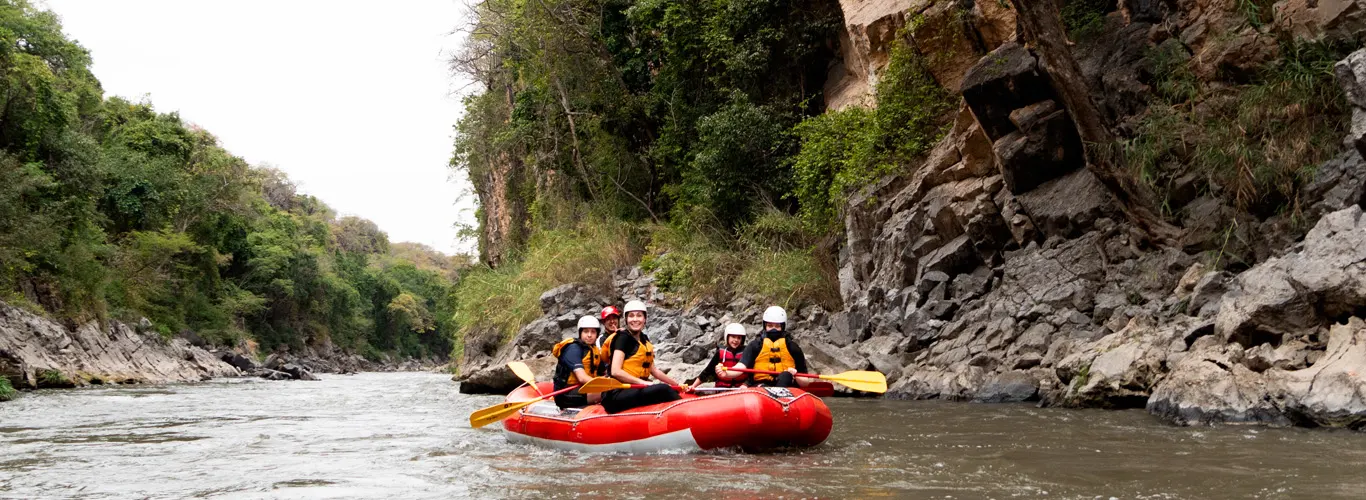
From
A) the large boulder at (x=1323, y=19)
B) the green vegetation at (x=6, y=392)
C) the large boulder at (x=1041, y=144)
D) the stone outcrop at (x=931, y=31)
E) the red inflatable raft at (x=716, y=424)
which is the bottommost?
the red inflatable raft at (x=716, y=424)

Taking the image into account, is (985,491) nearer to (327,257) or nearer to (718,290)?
(718,290)

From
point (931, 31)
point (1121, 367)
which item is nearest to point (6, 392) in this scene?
point (931, 31)

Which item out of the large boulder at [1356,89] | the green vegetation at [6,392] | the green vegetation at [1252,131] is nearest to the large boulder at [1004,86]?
the green vegetation at [1252,131]

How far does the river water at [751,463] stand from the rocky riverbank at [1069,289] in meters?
0.53

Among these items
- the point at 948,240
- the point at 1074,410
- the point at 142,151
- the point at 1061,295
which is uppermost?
the point at 142,151

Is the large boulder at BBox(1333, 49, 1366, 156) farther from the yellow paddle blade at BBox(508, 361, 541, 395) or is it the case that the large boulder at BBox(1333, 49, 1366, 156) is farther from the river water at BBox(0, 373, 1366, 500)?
the yellow paddle blade at BBox(508, 361, 541, 395)

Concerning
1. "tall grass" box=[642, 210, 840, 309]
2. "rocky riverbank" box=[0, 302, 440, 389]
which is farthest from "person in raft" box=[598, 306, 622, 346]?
"rocky riverbank" box=[0, 302, 440, 389]

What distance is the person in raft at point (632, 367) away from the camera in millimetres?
7098

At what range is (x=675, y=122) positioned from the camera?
2031 cm

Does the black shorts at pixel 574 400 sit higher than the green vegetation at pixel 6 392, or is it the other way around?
the green vegetation at pixel 6 392

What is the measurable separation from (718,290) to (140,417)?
350 inches

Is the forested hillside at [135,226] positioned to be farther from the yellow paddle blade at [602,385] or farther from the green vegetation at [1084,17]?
the green vegetation at [1084,17]

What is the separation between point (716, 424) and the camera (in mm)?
6539

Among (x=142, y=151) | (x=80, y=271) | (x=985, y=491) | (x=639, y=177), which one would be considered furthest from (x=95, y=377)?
(x=985, y=491)
